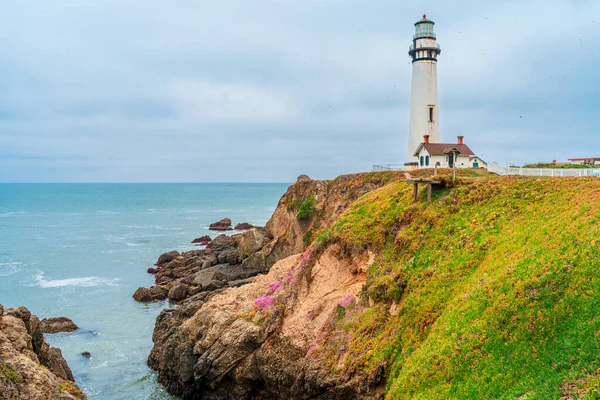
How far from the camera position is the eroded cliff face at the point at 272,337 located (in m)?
20.3

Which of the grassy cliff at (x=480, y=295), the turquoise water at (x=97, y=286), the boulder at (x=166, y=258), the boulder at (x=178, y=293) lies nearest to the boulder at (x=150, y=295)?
the turquoise water at (x=97, y=286)

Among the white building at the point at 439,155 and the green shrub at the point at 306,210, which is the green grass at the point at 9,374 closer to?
the green shrub at the point at 306,210

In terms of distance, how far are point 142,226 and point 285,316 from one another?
3363 inches

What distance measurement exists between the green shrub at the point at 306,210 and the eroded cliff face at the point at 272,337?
16697mm

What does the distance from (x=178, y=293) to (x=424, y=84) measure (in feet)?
101

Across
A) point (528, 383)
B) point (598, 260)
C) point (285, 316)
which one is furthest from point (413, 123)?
point (528, 383)

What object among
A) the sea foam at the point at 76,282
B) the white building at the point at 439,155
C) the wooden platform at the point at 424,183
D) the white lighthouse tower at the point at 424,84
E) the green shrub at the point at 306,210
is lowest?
the sea foam at the point at 76,282

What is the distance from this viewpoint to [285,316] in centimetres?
2330

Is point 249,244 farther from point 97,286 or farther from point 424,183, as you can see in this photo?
point 424,183

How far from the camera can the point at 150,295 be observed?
42.5 meters

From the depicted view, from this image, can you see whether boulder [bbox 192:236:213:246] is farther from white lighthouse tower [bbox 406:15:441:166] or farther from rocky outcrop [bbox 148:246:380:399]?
rocky outcrop [bbox 148:246:380:399]

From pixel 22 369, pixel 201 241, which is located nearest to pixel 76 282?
pixel 201 241

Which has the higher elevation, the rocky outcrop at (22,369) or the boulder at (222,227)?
the rocky outcrop at (22,369)

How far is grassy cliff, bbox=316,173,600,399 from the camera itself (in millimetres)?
13867
